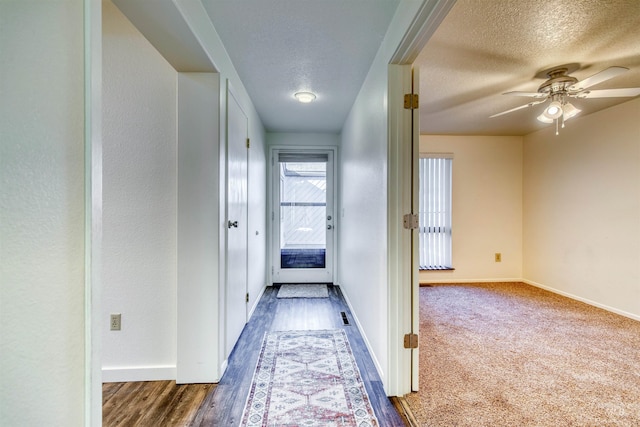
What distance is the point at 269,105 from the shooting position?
9.71 feet

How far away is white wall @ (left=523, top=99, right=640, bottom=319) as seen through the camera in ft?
9.65

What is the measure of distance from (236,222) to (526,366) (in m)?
2.40

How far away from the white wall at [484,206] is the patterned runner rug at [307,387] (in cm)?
265

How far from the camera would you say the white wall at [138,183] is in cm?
174

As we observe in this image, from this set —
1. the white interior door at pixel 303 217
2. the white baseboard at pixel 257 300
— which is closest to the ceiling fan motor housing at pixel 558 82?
the white interior door at pixel 303 217

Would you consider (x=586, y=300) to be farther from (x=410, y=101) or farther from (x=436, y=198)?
(x=410, y=101)

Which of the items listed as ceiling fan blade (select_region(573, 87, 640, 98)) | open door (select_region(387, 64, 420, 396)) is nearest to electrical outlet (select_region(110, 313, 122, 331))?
open door (select_region(387, 64, 420, 396))

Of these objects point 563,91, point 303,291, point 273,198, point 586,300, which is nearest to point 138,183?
point 273,198

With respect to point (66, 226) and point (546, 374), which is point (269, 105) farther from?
point (546, 374)

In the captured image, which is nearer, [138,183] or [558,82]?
[138,183]

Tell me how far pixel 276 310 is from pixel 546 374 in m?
2.36

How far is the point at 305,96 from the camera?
8.70ft

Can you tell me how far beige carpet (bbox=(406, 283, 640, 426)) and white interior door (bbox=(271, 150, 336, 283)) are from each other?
5.35 feet

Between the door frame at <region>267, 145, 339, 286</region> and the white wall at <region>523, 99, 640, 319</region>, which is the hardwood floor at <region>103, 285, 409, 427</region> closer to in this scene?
the door frame at <region>267, 145, 339, 286</region>
